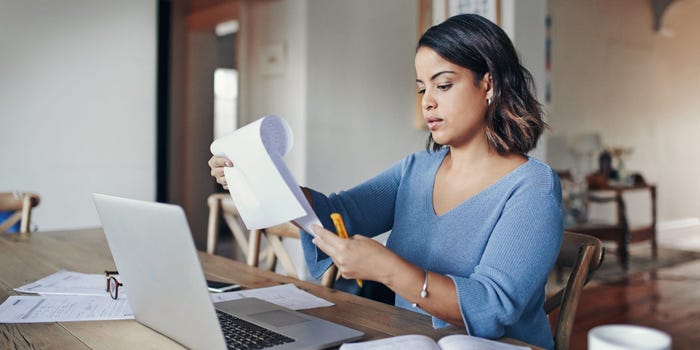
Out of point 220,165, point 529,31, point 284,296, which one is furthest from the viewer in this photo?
point 529,31

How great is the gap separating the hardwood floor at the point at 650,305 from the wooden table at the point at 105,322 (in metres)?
1.96

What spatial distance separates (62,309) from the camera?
116 centimetres

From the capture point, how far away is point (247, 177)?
1.10 metres

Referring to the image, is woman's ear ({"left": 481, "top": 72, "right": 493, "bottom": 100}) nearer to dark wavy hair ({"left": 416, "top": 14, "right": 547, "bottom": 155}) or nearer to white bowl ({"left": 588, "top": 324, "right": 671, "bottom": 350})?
dark wavy hair ({"left": 416, "top": 14, "right": 547, "bottom": 155})

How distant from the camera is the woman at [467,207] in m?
A: 1.00

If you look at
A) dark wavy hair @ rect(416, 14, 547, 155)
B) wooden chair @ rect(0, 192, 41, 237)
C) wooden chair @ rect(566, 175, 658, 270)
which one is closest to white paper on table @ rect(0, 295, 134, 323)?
dark wavy hair @ rect(416, 14, 547, 155)

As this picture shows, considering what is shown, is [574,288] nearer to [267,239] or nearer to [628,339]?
[628,339]

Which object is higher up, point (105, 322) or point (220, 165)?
point (220, 165)

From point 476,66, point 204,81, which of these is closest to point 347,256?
point 476,66

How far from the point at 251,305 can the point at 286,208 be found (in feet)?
0.78

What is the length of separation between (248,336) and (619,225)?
488 centimetres

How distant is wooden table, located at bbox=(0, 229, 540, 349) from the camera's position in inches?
38.4

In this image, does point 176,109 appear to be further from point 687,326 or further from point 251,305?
point 251,305

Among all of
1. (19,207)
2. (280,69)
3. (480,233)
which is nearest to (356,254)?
(480,233)
